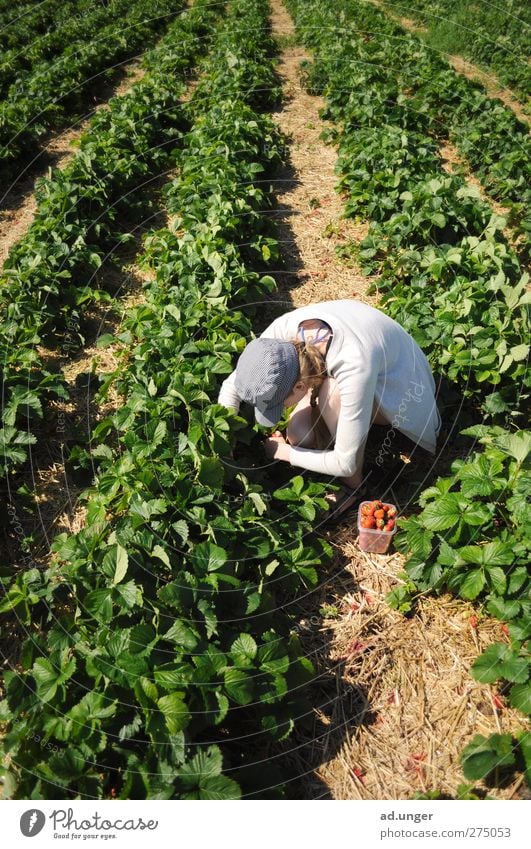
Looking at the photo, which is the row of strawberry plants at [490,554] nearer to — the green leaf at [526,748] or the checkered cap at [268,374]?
the green leaf at [526,748]

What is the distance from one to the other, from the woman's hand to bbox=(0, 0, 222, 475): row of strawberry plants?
→ 1.60 m

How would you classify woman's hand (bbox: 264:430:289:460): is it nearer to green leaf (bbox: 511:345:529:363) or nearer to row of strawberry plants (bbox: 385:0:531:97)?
green leaf (bbox: 511:345:529:363)

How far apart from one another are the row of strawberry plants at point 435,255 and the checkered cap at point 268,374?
1.64 meters

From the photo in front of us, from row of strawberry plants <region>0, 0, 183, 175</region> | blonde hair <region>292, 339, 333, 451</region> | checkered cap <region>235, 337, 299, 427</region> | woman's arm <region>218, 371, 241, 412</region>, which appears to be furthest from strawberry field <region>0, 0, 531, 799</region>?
row of strawberry plants <region>0, 0, 183, 175</region>

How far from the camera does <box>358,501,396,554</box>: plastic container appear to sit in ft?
11.9

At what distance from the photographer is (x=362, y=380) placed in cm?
313

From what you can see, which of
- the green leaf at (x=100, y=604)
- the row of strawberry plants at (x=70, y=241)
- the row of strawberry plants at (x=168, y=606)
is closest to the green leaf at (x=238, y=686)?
the row of strawberry plants at (x=168, y=606)

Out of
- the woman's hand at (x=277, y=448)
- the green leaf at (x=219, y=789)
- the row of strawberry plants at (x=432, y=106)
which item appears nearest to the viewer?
the green leaf at (x=219, y=789)

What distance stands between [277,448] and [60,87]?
10.4 meters

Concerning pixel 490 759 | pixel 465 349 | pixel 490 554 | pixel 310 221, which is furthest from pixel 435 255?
pixel 490 759

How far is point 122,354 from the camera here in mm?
4980

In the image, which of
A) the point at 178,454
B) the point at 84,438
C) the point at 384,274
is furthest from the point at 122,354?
the point at 384,274

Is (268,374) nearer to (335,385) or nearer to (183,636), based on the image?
(335,385)

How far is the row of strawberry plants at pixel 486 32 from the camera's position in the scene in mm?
12367
